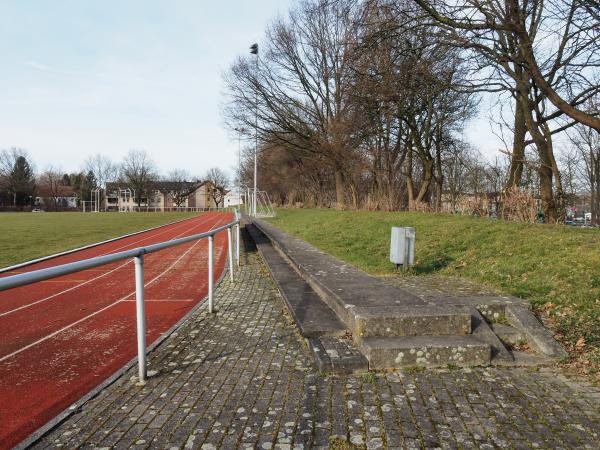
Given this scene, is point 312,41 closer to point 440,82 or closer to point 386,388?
point 440,82

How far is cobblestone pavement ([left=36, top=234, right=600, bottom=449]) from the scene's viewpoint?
2.60 meters

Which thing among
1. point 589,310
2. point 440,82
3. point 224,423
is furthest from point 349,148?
point 224,423

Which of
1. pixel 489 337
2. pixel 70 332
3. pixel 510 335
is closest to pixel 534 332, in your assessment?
pixel 510 335

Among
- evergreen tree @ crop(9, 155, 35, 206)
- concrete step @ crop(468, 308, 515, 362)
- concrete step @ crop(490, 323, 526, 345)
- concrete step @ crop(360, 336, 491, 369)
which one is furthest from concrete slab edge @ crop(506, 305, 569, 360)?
evergreen tree @ crop(9, 155, 35, 206)

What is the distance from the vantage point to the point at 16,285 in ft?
7.63

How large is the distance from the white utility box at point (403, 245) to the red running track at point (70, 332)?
3.44 metres

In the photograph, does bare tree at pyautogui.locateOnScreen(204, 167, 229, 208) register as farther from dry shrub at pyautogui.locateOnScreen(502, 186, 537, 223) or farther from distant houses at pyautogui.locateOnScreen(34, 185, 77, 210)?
dry shrub at pyautogui.locateOnScreen(502, 186, 537, 223)

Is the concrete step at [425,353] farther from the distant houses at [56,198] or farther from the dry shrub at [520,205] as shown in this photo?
the distant houses at [56,198]

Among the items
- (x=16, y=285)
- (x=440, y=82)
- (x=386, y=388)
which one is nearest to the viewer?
(x=16, y=285)

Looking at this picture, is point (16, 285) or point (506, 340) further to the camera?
point (506, 340)

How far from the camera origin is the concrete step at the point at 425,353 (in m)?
3.64

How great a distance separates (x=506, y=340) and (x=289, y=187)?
171 feet

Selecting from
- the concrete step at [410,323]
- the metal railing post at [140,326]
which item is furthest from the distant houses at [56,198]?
the concrete step at [410,323]

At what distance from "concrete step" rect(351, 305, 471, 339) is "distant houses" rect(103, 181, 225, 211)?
10302cm
